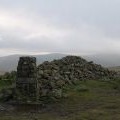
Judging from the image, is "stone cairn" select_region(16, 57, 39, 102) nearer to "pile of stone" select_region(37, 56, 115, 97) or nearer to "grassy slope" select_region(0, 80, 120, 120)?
"grassy slope" select_region(0, 80, 120, 120)

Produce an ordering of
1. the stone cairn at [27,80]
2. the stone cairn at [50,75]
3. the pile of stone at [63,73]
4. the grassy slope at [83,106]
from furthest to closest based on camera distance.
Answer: the pile of stone at [63,73], the stone cairn at [50,75], the stone cairn at [27,80], the grassy slope at [83,106]

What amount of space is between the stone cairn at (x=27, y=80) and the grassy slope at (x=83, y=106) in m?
1.86

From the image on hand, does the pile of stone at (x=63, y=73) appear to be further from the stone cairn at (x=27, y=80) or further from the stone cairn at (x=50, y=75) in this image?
the stone cairn at (x=27, y=80)

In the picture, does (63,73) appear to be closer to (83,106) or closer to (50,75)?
(50,75)

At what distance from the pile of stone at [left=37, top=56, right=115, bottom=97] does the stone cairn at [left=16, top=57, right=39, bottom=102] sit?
3.05m

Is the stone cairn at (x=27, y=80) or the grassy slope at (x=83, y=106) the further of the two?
the stone cairn at (x=27, y=80)

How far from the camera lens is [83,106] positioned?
32.4 metres

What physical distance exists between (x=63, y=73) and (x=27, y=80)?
14.3 meters

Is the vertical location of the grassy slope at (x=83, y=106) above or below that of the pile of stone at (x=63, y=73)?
below

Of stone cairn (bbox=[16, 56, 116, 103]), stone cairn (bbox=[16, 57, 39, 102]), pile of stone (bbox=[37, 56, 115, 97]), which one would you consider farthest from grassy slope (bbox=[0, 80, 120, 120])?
stone cairn (bbox=[16, 57, 39, 102])

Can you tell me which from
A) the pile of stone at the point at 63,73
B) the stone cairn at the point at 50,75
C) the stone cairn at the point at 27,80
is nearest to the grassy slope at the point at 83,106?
the pile of stone at the point at 63,73

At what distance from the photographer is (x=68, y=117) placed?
89.7 feet

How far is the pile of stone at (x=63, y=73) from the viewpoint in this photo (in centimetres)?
→ 3909

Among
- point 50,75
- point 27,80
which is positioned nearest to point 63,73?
point 50,75
